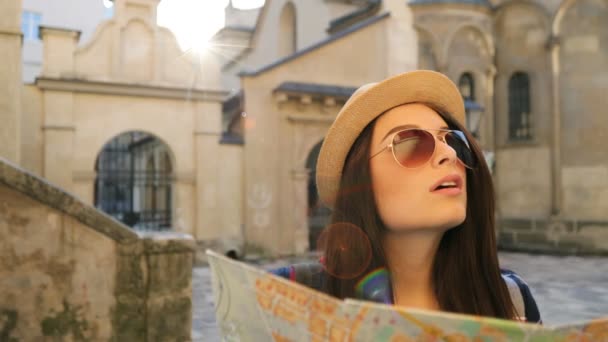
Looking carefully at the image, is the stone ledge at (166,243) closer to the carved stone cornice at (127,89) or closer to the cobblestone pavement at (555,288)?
the cobblestone pavement at (555,288)

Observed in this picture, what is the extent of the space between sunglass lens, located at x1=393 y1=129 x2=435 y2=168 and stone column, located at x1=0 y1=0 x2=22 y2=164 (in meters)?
8.17

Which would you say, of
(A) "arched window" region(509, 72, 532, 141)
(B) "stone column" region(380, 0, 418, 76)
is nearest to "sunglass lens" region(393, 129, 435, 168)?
(B) "stone column" region(380, 0, 418, 76)

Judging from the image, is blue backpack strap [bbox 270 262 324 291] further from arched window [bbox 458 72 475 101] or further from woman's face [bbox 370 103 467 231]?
arched window [bbox 458 72 475 101]

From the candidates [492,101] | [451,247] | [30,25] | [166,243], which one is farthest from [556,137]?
[30,25]

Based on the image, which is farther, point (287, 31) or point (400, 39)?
point (287, 31)

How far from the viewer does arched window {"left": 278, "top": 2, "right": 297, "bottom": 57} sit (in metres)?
19.2

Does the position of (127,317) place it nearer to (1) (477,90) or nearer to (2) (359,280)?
(2) (359,280)

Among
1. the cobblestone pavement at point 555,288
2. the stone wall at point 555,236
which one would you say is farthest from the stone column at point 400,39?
the cobblestone pavement at point 555,288

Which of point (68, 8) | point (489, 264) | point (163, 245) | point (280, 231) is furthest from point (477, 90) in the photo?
point (68, 8)

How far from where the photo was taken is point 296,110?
12.6m

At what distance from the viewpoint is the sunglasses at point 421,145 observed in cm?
118

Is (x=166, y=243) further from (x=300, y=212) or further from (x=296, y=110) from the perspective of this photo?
(x=296, y=110)

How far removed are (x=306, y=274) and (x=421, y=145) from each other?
0.48m

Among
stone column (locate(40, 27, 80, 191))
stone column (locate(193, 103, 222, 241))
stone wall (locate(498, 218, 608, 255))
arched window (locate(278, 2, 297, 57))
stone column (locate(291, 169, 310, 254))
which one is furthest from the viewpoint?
arched window (locate(278, 2, 297, 57))
